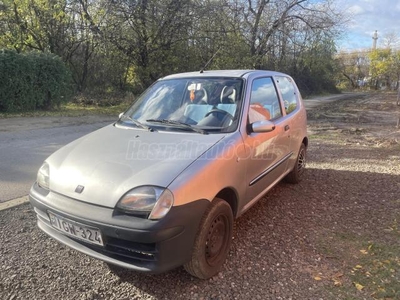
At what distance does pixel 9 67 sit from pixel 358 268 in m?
12.7

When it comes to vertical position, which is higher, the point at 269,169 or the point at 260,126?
the point at 260,126

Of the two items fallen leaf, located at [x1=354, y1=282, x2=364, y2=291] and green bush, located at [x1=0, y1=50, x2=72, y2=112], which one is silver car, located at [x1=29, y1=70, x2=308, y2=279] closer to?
fallen leaf, located at [x1=354, y1=282, x2=364, y2=291]

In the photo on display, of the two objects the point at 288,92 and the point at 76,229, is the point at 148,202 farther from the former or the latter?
the point at 288,92

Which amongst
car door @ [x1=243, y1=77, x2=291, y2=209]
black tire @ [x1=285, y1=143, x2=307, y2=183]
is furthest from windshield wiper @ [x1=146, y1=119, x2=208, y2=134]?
black tire @ [x1=285, y1=143, x2=307, y2=183]

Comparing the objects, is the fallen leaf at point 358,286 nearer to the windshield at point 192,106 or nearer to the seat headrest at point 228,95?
the windshield at point 192,106

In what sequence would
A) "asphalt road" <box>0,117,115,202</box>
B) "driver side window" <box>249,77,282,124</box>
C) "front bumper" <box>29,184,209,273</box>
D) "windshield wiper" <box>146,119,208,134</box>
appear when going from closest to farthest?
"front bumper" <box>29,184,209,273</box>, "windshield wiper" <box>146,119,208,134</box>, "driver side window" <box>249,77,282,124</box>, "asphalt road" <box>0,117,115,202</box>

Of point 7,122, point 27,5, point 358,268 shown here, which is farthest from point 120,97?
point 358,268

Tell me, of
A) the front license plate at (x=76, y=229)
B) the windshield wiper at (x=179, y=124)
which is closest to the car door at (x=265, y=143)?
the windshield wiper at (x=179, y=124)

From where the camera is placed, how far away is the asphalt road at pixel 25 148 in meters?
4.61

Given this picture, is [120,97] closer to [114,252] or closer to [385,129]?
[385,129]

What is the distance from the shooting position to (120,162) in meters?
2.53

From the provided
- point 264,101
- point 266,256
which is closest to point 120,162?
point 266,256

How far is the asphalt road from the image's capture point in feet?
15.1

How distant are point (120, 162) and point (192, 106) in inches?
46.3
